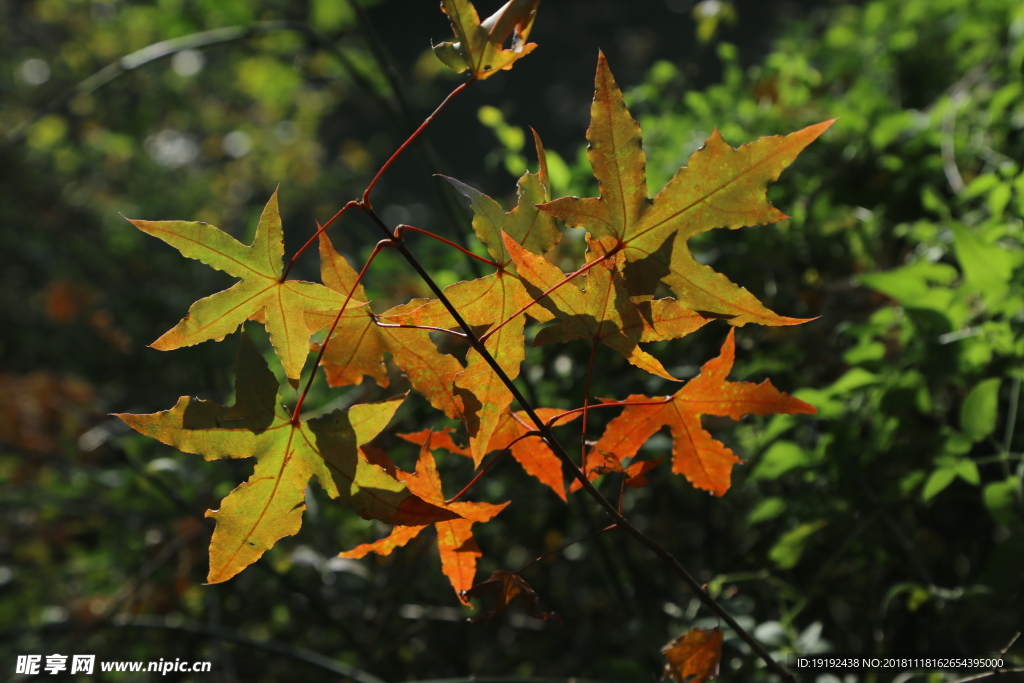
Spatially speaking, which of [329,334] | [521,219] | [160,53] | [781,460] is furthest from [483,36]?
[160,53]

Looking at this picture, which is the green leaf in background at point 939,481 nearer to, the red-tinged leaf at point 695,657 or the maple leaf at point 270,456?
the red-tinged leaf at point 695,657

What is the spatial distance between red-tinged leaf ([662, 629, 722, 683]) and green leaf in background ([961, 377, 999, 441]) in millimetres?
400

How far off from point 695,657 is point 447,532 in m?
0.26

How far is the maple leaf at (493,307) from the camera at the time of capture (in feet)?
1.76

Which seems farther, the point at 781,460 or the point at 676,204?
the point at 781,460

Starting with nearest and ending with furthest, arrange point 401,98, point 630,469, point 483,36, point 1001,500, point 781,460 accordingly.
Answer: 1. point 483,36
2. point 630,469
3. point 1001,500
4. point 781,460
5. point 401,98

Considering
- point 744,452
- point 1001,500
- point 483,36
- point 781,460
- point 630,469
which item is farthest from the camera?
point 744,452

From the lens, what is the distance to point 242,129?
453 centimetres

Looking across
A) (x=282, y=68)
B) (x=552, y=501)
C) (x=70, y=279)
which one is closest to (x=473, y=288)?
(x=552, y=501)

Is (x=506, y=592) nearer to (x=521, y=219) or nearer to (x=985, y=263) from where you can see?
(x=521, y=219)

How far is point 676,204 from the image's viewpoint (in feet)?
1.73

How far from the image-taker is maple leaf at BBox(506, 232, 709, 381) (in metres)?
0.55

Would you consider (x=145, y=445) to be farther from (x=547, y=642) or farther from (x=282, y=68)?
(x=282, y=68)

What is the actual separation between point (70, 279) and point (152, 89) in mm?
1374
